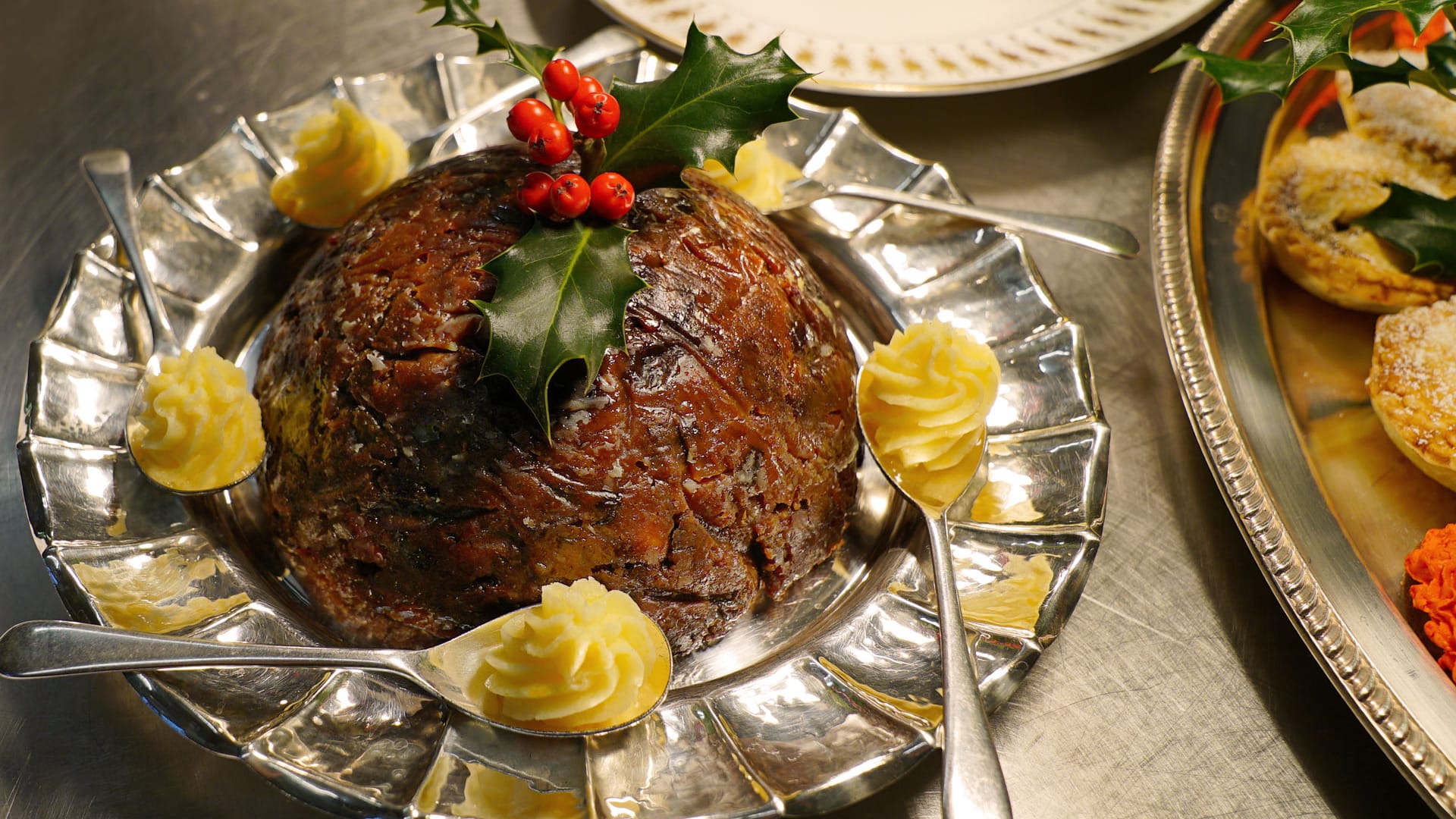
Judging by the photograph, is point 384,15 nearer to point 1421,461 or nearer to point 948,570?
point 948,570

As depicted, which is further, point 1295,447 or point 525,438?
point 1295,447

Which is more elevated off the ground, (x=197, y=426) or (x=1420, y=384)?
(x=197, y=426)

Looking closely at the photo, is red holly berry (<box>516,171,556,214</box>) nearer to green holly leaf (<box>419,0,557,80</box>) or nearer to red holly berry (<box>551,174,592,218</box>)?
red holly berry (<box>551,174,592,218</box>)

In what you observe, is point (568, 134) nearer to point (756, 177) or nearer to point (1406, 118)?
point (756, 177)

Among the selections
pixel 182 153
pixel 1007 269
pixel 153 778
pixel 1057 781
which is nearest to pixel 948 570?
pixel 1057 781

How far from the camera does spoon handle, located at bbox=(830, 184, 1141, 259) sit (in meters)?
1.92

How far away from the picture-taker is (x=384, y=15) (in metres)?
2.73

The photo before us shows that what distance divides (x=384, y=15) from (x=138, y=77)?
0.64 m

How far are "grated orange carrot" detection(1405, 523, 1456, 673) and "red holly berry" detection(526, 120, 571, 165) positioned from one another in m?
1.44

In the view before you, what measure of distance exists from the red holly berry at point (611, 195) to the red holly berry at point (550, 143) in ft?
0.20

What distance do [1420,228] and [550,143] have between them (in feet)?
5.16

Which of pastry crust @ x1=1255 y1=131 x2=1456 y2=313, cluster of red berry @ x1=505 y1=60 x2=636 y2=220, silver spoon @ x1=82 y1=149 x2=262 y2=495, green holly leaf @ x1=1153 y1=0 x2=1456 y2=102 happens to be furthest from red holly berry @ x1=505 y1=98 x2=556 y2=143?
pastry crust @ x1=1255 y1=131 x2=1456 y2=313

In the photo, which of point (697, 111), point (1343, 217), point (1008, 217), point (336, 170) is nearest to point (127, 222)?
point (336, 170)

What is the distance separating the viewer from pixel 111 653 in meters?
1.24
